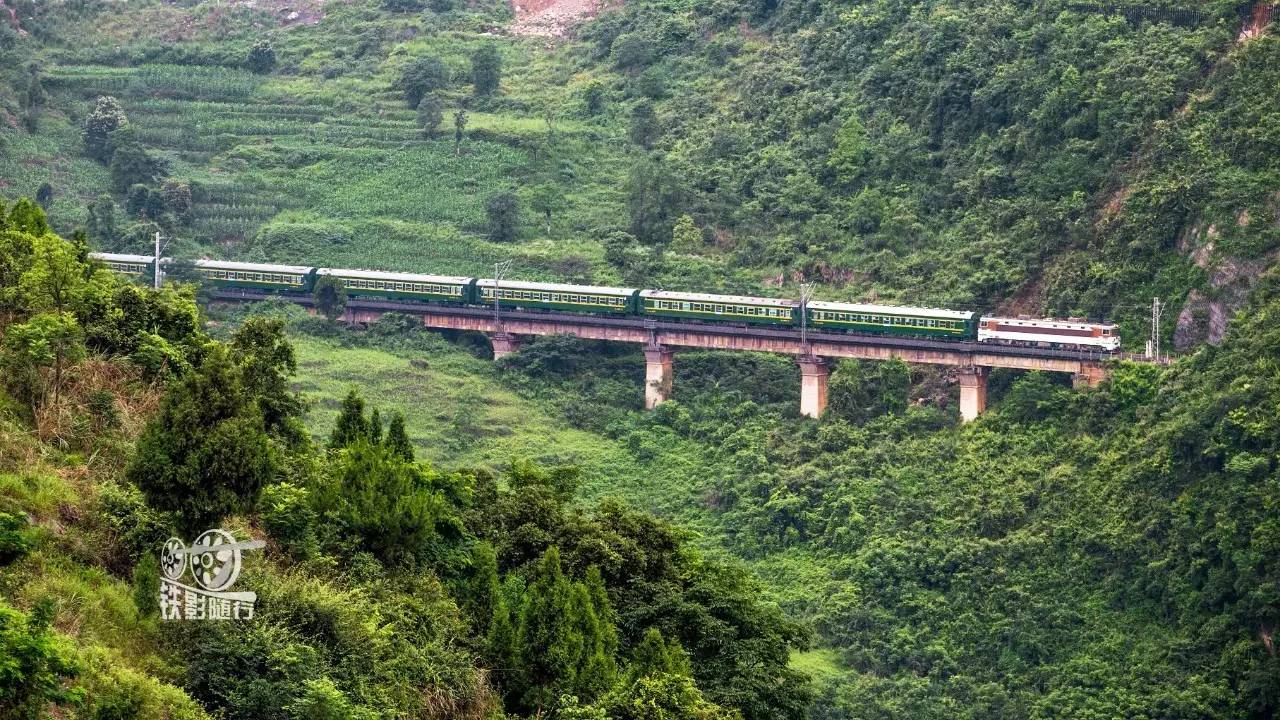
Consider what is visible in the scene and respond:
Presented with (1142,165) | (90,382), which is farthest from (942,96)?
(90,382)

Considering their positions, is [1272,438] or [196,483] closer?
[196,483]

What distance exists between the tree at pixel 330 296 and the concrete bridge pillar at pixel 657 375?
1161 centimetres

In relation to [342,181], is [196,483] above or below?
below

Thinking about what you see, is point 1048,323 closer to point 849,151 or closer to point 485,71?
point 849,151

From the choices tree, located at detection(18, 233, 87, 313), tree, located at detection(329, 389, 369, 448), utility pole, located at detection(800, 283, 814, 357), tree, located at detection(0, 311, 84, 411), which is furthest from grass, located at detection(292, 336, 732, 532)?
tree, located at detection(0, 311, 84, 411)

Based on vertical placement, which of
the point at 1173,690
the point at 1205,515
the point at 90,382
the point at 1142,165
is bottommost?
the point at 1173,690

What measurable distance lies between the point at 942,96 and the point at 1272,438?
25251 mm

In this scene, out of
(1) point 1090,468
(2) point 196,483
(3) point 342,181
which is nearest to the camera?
(2) point 196,483

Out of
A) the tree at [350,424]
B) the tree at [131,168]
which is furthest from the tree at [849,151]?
the tree at [350,424]

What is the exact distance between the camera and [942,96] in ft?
246

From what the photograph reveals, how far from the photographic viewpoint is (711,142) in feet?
269

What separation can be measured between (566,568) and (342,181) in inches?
2053

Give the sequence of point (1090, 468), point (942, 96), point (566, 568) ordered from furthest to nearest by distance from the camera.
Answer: point (942, 96) < point (1090, 468) < point (566, 568)

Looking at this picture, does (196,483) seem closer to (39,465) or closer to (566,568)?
(39,465)
